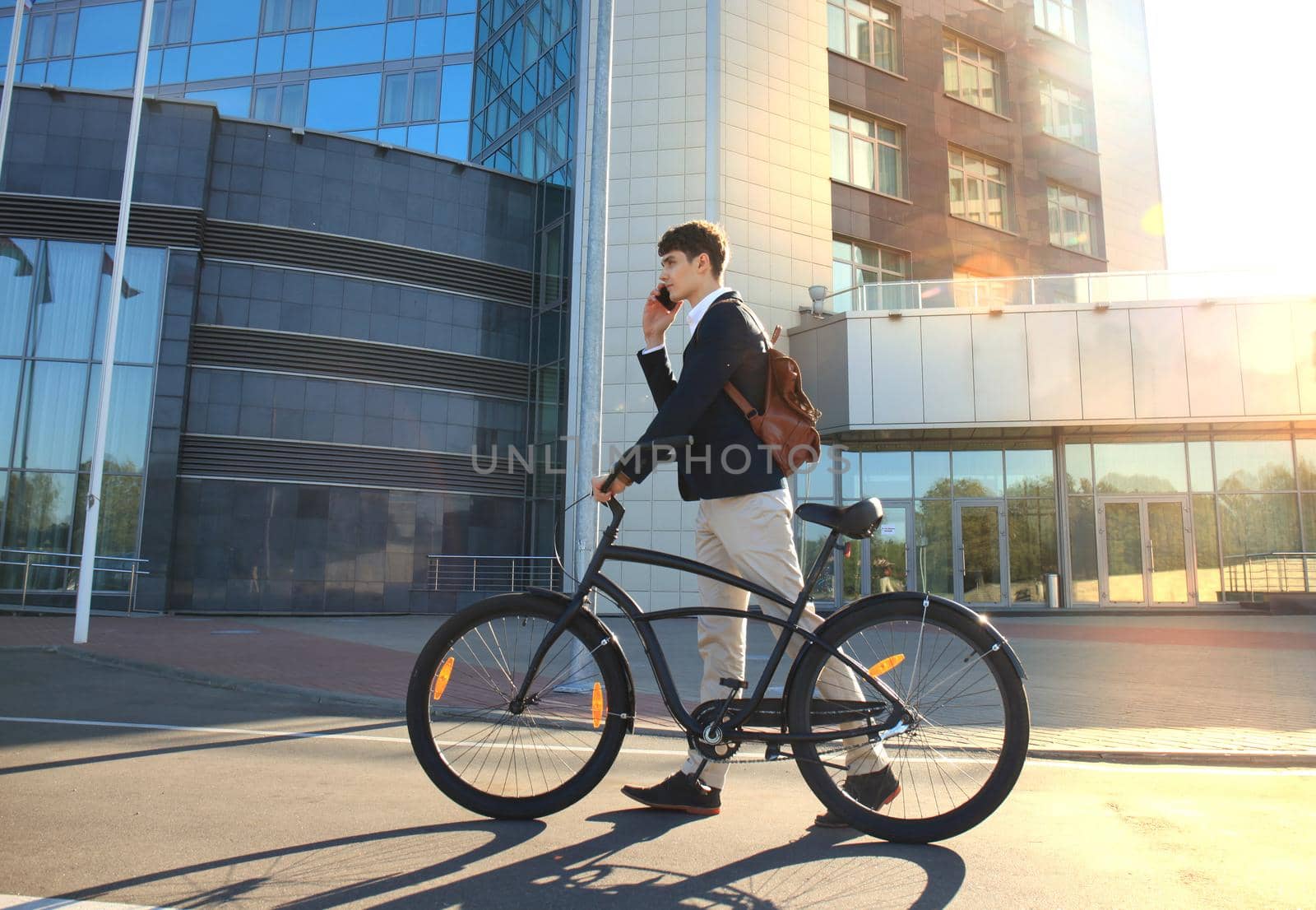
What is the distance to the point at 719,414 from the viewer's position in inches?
131

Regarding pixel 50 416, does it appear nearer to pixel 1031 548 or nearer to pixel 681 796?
pixel 681 796

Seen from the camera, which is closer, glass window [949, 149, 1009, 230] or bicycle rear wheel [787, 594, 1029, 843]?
bicycle rear wheel [787, 594, 1029, 843]

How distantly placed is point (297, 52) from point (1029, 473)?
1005 inches

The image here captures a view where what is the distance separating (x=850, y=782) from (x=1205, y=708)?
186 inches

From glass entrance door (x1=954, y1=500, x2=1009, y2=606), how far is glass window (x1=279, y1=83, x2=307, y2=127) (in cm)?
2338

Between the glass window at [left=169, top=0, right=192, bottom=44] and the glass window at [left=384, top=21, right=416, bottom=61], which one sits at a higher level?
the glass window at [left=169, top=0, right=192, bottom=44]

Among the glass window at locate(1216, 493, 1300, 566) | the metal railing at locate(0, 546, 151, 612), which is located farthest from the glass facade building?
the glass window at locate(1216, 493, 1300, 566)

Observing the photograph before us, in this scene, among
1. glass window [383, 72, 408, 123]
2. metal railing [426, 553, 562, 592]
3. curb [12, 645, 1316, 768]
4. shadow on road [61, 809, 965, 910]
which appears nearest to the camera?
shadow on road [61, 809, 965, 910]

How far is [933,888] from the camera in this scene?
2447 millimetres

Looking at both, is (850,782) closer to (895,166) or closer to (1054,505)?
(1054,505)

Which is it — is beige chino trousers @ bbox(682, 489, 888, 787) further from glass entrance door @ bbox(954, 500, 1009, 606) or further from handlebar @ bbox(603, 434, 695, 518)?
glass entrance door @ bbox(954, 500, 1009, 606)

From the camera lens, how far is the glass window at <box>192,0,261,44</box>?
2916 cm

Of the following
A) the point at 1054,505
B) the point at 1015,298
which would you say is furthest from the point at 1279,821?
the point at 1054,505

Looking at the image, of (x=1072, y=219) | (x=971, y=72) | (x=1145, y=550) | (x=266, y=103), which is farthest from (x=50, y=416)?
(x=1072, y=219)
